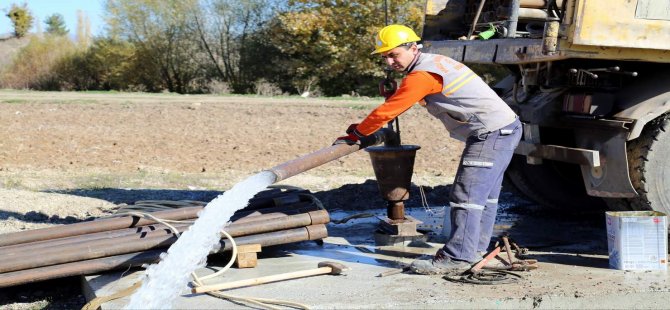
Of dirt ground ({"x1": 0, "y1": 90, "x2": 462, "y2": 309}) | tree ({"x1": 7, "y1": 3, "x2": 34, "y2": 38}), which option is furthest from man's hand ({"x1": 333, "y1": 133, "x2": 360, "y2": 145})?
tree ({"x1": 7, "y1": 3, "x2": 34, "y2": 38})

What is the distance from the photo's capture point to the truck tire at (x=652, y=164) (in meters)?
5.70

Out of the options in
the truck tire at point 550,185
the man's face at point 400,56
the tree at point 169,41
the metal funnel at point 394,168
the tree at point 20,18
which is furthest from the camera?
the tree at point 20,18

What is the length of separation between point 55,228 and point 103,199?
9.75 ft

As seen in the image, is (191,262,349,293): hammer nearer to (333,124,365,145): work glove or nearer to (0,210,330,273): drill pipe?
(0,210,330,273): drill pipe

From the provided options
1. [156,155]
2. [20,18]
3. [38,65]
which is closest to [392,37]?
[156,155]

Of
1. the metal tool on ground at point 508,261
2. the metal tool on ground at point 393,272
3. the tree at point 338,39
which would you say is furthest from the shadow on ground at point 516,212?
the tree at point 338,39

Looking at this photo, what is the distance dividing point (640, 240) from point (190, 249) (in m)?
3.03

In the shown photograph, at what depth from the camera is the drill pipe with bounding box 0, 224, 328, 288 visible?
17.1 ft

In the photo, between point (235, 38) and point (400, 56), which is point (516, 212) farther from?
point (235, 38)

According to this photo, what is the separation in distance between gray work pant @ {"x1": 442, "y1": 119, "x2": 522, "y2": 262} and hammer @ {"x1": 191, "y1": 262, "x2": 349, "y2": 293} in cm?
77

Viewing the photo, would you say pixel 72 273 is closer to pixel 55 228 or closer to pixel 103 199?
pixel 55 228

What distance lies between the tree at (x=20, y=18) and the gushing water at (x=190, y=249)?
155 feet

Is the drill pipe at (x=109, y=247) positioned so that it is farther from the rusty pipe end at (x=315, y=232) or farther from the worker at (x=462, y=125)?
the worker at (x=462, y=125)

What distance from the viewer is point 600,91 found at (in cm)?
588
